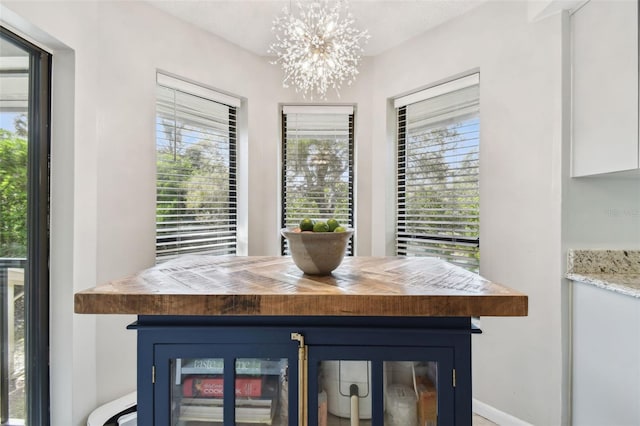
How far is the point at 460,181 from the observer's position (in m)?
2.40

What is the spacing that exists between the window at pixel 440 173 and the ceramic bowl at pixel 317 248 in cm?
154

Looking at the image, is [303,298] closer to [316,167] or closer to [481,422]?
[481,422]

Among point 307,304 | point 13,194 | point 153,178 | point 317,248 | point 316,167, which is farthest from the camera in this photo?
point 316,167

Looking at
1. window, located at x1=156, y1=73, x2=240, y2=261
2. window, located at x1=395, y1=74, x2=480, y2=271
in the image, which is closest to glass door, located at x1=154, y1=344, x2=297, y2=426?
window, located at x1=156, y1=73, x2=240, y2=261

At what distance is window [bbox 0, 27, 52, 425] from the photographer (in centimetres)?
154

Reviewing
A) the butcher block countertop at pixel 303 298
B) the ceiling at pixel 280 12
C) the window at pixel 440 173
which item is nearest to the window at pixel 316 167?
the window at pixel 440 173

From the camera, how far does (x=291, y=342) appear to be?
98 cm

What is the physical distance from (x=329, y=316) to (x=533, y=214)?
1588mm

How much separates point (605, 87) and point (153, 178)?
265cm

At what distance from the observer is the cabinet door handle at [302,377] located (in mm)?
972

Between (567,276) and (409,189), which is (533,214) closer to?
(567,276)

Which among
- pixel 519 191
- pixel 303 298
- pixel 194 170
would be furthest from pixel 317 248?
pixel 194 170

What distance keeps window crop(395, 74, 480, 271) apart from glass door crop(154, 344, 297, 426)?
181 centimetres

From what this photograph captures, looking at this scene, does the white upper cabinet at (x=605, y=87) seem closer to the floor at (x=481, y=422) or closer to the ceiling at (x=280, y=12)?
the ceiling at (x=280, y=12)
